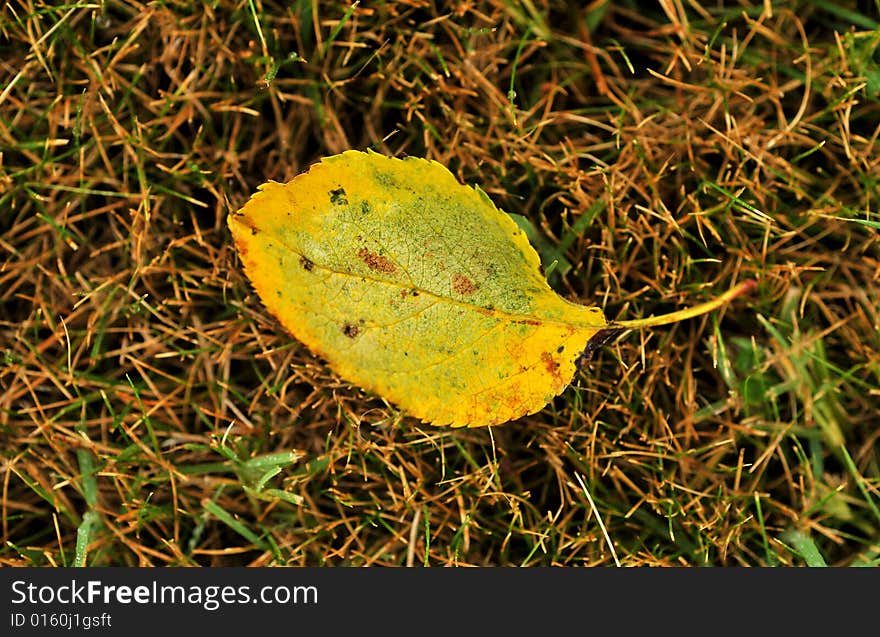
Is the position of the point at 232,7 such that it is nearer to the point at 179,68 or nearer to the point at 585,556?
the point at 179,68

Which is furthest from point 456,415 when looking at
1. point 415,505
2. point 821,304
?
point 821,304

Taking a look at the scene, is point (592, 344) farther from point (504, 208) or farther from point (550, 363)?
point (504, 208)

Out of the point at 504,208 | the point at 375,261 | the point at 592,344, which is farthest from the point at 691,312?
the point at 375,261

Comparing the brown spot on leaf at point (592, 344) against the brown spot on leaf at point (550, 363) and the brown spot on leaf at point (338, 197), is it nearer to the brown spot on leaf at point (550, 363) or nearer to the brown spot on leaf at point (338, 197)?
the brown spot on leaf at point (550, 363)

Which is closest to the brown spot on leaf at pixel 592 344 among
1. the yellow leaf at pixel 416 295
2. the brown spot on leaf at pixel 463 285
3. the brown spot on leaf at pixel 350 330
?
the yellow leaf at pixel 416 295

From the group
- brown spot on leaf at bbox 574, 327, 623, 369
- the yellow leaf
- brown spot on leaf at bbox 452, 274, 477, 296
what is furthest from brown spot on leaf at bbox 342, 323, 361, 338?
brown spot on leaf at bbox 574, 327, 623, 369
